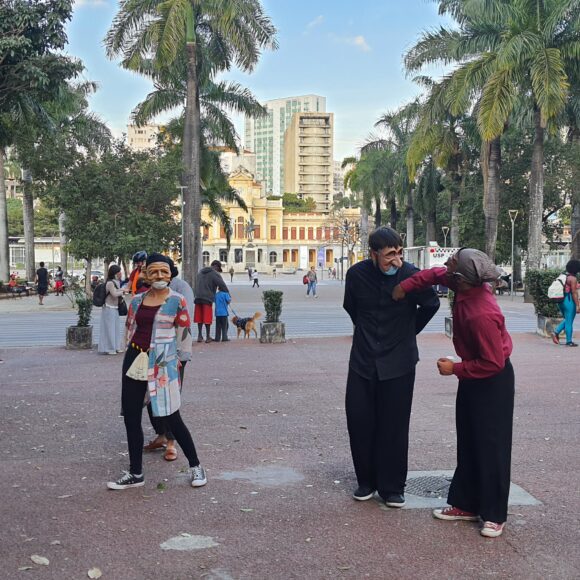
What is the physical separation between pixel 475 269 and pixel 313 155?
144m

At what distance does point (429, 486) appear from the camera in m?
5.00

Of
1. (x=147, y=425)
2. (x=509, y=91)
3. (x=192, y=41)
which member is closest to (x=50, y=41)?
(x=147, y=425)

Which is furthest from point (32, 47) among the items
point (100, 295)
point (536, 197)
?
point (536, 197)

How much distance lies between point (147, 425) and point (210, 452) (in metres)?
1.22

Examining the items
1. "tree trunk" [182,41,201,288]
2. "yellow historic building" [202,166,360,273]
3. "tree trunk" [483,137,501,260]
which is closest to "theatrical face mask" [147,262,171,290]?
"tree trunk" [182,41,201,288]

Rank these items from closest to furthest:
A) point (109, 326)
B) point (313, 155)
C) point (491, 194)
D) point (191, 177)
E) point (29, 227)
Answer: point (109, 326)
point (191, 177)
point (491, 194)
point (29, 227)
point (313, 155)

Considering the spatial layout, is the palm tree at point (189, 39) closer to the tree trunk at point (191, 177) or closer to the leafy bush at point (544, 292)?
the tree trunk at point (191, 177)

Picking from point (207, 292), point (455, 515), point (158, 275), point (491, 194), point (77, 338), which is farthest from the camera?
point (491, 194)

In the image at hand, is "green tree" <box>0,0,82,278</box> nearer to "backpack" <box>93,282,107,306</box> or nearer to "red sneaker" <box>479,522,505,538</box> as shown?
"backpack" <box>93,282,107,306</box>

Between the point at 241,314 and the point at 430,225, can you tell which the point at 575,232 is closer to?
the point at 430,225

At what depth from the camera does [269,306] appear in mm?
14414

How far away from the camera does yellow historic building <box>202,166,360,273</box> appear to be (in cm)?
9994

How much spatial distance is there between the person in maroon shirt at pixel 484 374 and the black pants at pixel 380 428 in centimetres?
45

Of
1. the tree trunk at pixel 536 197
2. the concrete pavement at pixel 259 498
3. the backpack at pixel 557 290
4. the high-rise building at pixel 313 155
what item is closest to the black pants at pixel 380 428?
the concrete pavement at pixel 259 498
